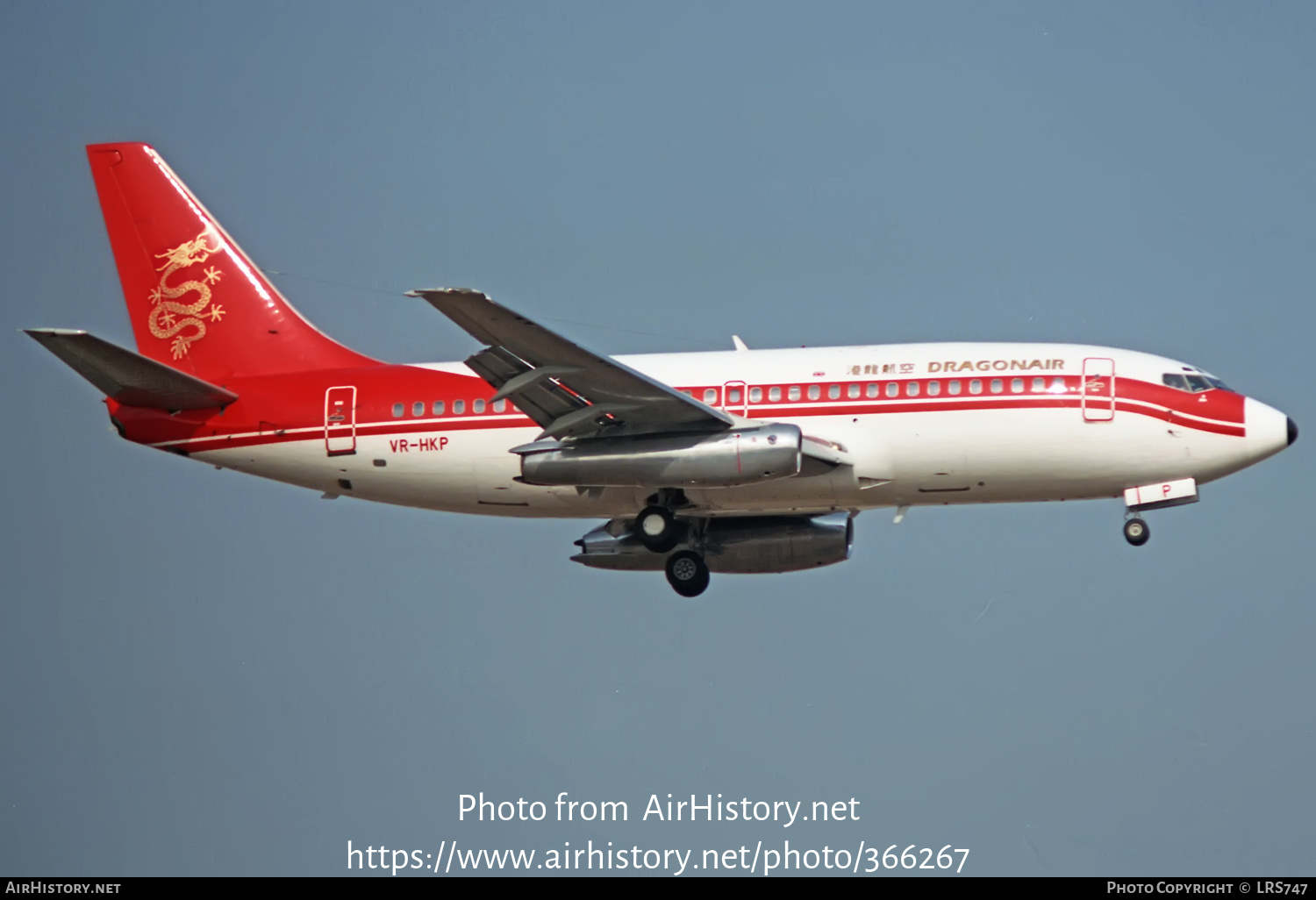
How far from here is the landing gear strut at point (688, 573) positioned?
42.2m

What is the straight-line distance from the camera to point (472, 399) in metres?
40.4

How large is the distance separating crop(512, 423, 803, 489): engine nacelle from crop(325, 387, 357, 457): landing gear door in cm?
461

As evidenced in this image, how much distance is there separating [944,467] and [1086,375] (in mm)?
3599

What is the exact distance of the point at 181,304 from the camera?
43.5 meters

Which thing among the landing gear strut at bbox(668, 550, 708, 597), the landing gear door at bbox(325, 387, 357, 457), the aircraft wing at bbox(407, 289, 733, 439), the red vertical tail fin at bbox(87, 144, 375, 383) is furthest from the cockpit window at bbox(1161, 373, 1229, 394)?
the red vertical tail fin at bbox(87, 144, 375, 383)

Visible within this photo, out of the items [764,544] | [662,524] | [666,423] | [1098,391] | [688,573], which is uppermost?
[1098,391]

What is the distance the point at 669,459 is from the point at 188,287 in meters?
14.0

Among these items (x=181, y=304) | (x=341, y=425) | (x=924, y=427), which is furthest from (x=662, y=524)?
(x=181, y=304)

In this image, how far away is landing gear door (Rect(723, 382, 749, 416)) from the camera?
38938 mm

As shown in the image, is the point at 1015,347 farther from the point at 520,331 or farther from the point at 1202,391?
the point at 520,331

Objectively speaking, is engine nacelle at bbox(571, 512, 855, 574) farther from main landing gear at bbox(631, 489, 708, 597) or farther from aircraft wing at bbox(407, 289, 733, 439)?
aircraft wing at bbox(407, 289, 733, 439)

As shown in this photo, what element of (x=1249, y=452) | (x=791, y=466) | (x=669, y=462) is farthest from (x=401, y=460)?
(x=1249, y=452)

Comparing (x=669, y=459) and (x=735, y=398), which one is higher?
(x=735, y=398)

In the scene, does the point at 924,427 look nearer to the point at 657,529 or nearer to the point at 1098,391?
the point at 1098,391
